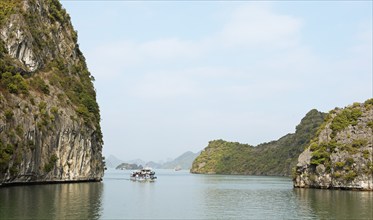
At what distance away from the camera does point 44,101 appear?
104m

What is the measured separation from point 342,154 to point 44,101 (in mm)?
72047

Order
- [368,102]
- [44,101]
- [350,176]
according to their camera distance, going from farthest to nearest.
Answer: [368,102] < [44,101] < [350,176]

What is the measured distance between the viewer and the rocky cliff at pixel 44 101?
8779 centimetres

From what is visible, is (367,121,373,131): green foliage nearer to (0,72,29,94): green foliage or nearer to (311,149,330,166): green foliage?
(311,149,330,166): green foliage

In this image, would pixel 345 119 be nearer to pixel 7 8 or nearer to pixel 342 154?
pixel 342 154

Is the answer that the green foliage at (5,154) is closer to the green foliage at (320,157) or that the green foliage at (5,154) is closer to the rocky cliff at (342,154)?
the green foliage at (320,157)

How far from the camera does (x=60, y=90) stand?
11706 cm

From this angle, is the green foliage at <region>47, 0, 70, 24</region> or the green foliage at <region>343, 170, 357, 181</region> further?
the green foliage at <region>47, 0, 70, 24</region>

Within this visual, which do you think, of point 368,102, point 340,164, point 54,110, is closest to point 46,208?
point 54,110

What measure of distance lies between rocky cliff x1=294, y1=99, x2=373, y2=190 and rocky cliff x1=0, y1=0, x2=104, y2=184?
5981cm

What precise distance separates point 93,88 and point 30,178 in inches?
2153

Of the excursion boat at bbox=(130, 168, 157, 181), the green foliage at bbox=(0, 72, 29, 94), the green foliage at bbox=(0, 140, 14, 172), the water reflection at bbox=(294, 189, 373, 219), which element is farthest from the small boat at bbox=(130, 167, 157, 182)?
the water reflection at bbox=(294, 189, 373, 219)

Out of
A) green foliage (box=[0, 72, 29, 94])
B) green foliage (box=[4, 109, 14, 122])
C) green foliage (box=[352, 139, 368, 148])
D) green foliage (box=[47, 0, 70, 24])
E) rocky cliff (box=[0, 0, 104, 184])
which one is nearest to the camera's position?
green foliage (box=[4, 109, 14, 122])

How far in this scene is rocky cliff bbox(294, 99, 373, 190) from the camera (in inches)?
3794
